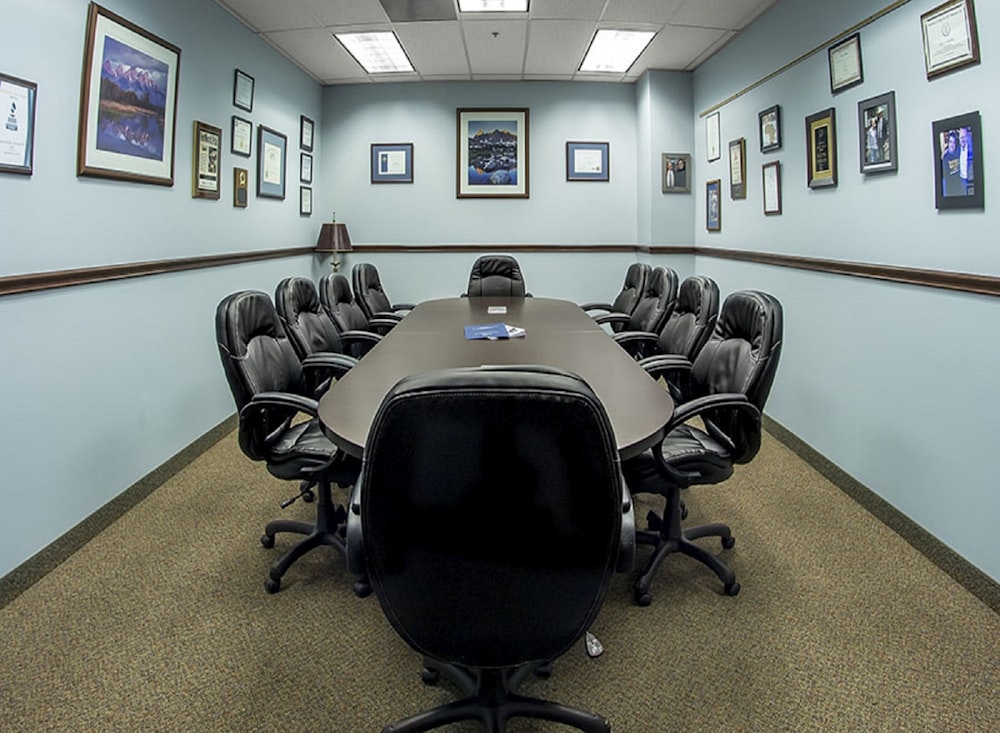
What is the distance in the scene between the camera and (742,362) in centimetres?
202

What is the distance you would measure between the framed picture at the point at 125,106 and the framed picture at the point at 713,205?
3.62 metres

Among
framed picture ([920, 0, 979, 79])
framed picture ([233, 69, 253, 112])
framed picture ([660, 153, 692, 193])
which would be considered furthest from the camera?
framed picture ([660, 153, 692, 193])

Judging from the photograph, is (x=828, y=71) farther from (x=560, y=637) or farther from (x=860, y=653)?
(x=560, y=637)

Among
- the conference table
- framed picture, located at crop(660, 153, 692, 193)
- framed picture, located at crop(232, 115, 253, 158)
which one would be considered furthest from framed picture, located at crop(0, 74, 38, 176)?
framed picture, located at crop(660, 153, 692, 193)

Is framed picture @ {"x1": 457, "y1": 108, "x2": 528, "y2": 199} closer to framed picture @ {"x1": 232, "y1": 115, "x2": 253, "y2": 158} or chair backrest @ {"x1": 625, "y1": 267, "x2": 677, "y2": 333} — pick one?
framed picture @ {"x1": 232, "y1": 115, "x2": 253, "y2": 158}

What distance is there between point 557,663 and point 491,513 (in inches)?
34.7

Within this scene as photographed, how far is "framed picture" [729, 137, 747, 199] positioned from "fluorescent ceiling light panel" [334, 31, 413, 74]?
248cm

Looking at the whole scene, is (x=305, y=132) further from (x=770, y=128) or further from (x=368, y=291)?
(x=770, y=128)

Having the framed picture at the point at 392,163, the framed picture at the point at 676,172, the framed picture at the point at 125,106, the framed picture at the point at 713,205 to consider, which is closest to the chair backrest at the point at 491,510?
the framed picture at the point at 125,106

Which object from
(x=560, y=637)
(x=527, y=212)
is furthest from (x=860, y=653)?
(x=527, y=212)

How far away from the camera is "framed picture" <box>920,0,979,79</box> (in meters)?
2.00

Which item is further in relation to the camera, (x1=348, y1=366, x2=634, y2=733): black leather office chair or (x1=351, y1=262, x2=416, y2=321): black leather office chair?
(x1=351, y1=262, x2=416, y2=321): black leather office chair

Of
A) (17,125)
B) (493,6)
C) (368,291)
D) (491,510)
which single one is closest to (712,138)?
(493,6)

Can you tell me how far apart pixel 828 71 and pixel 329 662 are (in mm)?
3353
